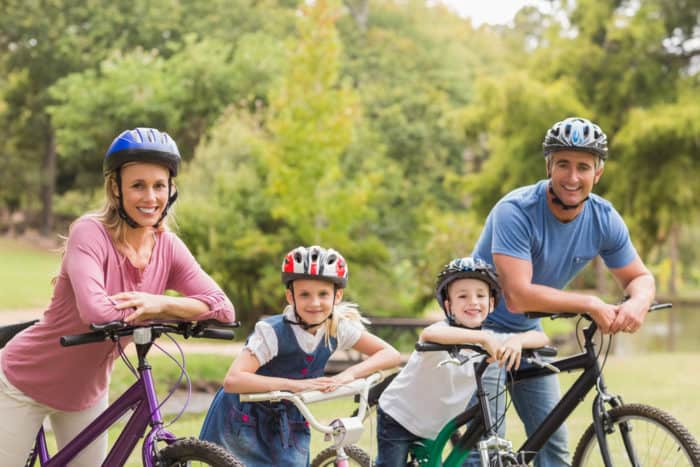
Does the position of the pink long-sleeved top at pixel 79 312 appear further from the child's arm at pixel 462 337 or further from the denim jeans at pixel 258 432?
the child's arm at pixel 462 337

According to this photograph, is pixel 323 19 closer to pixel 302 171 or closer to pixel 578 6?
pixel 302 171

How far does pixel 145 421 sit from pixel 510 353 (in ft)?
4.90

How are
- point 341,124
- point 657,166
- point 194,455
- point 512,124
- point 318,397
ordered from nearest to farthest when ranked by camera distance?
point 194,455 → point 318,397 → point 341,124 → point 657,166 → point 512,124

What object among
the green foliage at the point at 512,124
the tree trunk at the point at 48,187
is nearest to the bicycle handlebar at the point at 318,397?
the green foliage at the point at 512,124

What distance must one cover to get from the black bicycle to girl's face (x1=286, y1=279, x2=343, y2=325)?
46cm

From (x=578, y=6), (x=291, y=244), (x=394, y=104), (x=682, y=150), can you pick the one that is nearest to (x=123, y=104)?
(x=394, y=104)

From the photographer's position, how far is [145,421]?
344 cm

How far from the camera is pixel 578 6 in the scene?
22875 mm

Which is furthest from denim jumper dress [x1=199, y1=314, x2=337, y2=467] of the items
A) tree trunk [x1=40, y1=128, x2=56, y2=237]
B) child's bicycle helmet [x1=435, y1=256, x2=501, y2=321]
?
tree trunk [x1=40, y1=128, x2=56, y2=237]

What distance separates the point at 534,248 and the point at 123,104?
31.4 m

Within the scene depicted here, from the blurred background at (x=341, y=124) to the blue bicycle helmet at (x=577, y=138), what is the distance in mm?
15060

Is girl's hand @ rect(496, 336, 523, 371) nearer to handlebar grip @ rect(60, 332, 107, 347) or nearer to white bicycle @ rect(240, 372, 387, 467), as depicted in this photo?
white bicycle @ rect(240, 372, 387, 467)

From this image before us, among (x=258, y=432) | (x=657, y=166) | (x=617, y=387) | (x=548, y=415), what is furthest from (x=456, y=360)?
(x=657, y=166)

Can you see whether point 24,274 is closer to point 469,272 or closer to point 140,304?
point 469,272
